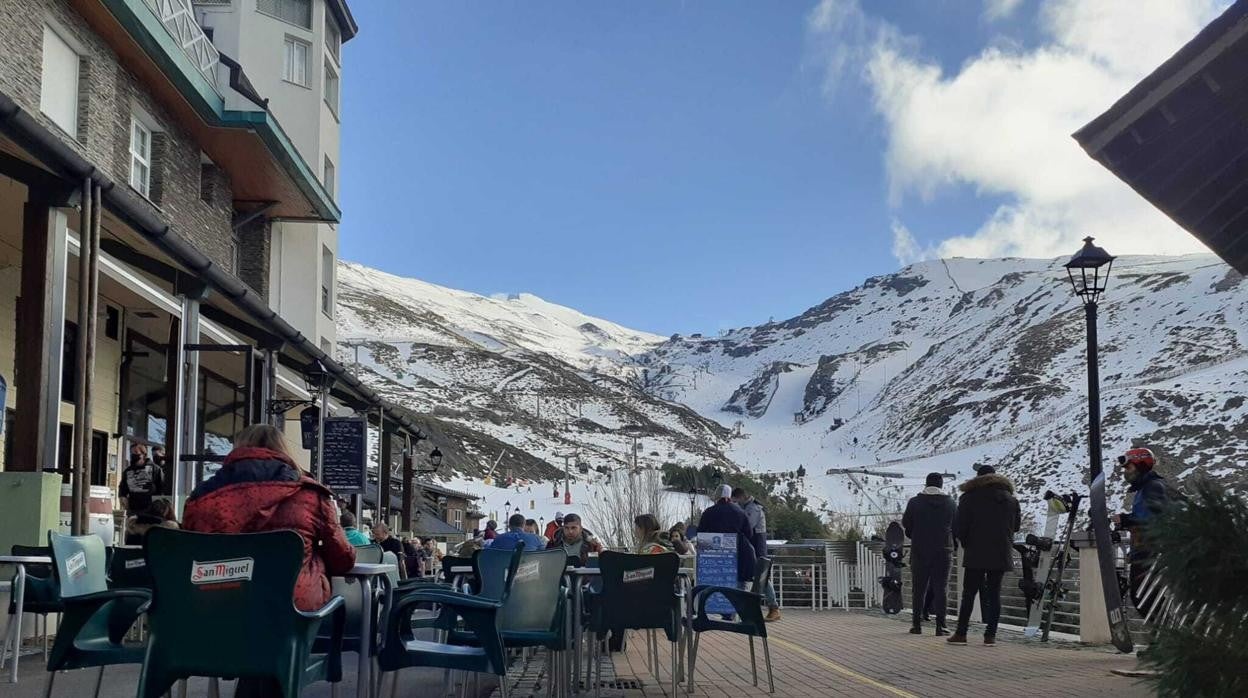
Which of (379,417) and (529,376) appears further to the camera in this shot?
(529,376)

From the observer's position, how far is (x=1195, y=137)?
6848 millimetres

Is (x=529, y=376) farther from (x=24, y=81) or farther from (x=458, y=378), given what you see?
(x=24, y=81)

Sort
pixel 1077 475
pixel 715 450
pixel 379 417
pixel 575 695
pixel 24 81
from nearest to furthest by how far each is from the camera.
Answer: pixel 575 695 → pixel 24 81 → pixel 379 417 → pixel 1077 475 → pixel 715 450

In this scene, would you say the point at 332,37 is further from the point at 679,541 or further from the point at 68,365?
the point at 679,541

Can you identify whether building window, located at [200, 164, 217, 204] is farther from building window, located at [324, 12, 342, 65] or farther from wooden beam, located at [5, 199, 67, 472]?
wooden beam, located at [5, 199, 67, 472]

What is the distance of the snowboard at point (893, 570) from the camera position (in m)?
18.9

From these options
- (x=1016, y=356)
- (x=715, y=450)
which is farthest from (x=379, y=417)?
(x=1016, y=356)

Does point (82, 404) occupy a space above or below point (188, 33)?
below

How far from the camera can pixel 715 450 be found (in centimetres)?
15575

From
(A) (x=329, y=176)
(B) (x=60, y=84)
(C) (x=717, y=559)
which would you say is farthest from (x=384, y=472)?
(C) (x=717, y=559)

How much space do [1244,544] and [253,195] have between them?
22889mm

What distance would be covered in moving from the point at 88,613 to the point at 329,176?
1041 inches

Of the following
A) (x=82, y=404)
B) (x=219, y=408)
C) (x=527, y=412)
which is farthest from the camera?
(x=527, y=412)

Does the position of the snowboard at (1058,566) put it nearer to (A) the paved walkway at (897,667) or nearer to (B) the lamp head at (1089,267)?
(A) the paved walkway at (897,667)
